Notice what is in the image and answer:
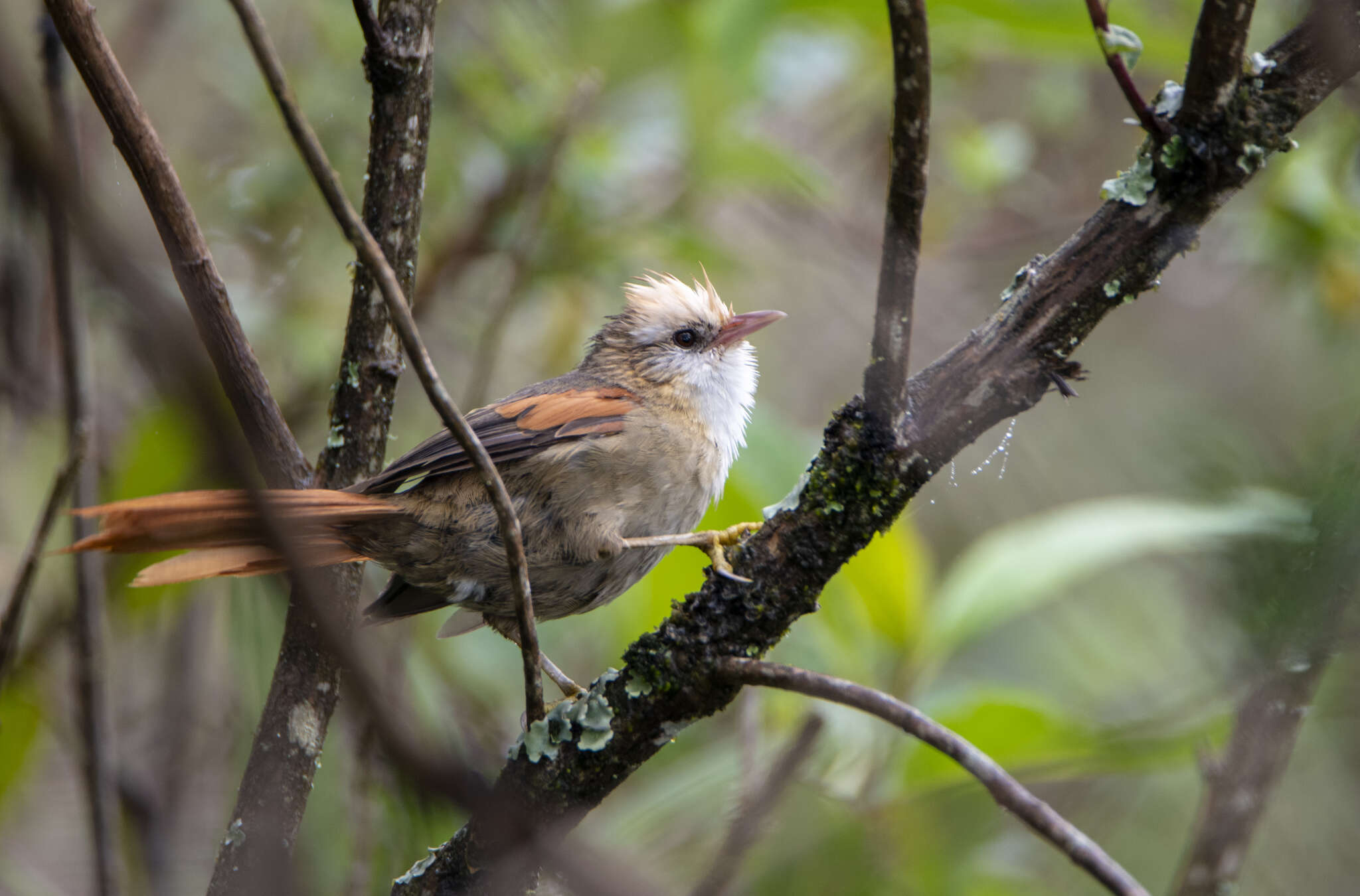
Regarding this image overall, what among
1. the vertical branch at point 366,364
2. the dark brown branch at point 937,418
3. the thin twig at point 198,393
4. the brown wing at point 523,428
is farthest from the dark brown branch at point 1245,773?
the vertical branch at point 366,364

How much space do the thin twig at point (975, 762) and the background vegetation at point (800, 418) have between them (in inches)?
29.3

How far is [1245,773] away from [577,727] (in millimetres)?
1288

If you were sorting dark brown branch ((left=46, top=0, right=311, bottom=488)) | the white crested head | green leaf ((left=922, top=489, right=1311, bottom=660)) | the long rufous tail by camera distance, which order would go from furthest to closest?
the white crested head, green leaf ((left=922, top=489, right=1311, bottom=660)), the long rufous tail, dark brown branch ((left=46, top=0, right=311, bottom=488))

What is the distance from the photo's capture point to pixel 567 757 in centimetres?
204

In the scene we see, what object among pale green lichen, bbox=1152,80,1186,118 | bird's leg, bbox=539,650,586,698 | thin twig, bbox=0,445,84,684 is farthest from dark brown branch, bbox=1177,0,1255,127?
thin twig, bbox=0,445,84,684

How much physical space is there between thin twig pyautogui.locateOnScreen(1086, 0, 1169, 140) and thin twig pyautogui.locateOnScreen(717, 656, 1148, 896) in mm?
959

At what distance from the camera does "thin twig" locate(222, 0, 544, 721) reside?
4.17 ft

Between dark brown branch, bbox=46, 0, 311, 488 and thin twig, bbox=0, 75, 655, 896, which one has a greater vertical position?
dark brown branch, bbox=46, 0, 311, 488

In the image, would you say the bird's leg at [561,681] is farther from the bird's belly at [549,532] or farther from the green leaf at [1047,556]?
the green leaf at [1047,556]

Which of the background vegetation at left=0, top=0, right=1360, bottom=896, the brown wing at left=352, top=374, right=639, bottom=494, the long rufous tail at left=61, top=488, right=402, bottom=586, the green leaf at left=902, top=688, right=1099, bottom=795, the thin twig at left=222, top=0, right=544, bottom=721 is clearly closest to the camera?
the thin twig at left=222, top=0, right=544, bottom=721

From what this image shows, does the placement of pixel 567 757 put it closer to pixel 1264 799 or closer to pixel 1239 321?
pixel 1264 799

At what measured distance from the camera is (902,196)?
1.52 metres

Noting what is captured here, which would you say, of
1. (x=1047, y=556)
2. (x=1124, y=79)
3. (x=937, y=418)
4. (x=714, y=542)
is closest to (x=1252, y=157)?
(x=1124, y=79)

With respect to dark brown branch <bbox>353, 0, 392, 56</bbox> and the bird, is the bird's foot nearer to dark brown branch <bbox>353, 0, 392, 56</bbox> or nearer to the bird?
the bird
